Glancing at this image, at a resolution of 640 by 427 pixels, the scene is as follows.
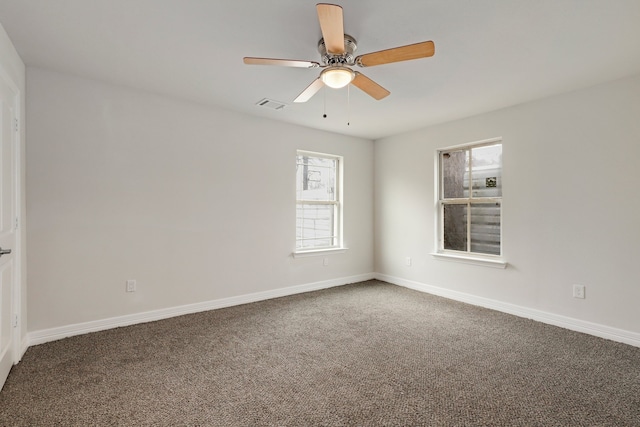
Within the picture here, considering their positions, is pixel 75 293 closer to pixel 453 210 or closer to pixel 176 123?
pixel 176 123

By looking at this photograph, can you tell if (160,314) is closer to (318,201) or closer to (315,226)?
(315,226)

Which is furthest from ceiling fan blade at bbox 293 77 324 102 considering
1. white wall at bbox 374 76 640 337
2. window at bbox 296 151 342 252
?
white wall at bbox 374 76 640 337

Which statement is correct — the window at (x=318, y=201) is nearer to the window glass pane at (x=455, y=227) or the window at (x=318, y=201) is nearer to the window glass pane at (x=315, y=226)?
the window glass pane at (x=315, y=226)

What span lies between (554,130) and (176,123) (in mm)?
3947

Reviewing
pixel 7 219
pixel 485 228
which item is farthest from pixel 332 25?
pixel 485 228

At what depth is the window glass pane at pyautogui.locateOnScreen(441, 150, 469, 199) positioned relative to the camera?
14.2 ft

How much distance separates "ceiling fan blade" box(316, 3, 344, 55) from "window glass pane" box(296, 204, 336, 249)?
112 inches

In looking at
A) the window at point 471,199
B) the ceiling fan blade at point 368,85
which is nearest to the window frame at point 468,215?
the window at point 471,199

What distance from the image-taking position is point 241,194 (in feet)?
13.2

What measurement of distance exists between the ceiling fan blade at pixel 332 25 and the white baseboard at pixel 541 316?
10.9 ft

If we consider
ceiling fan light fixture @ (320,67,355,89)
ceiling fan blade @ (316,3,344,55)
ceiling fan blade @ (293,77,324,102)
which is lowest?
ceiling fan light fixture @ (320,67,355,89)

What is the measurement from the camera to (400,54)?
6.48 ft

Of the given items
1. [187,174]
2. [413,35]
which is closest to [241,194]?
[187,174]

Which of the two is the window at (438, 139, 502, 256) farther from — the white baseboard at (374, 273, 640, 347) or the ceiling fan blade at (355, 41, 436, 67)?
the ceiling fan blade at (355, 41, 436, 67)
